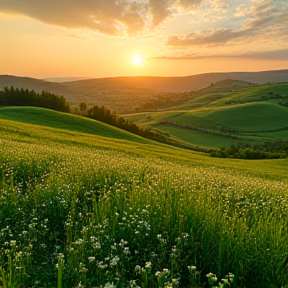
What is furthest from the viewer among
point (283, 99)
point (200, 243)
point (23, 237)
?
point (283, 99)

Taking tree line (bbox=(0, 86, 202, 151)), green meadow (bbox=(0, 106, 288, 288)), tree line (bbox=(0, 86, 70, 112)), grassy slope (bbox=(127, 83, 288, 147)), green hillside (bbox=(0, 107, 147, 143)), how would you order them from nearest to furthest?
1. green meadow (bbox=(0, 106, 288, 288))
2. green hillside (bbox=(0, 107, 147, 143))
3. tree line (bbox=(0, 86, 202, 151))
4. tree line (bbox=(0, 86, 70, 112))
5. grassy slope (bbox=(127, 83, 288, 147))

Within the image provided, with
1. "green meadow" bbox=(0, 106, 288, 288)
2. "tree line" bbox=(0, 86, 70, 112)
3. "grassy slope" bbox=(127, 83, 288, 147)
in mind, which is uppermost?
"tree line" bbox=(0, 86, 70, 112)

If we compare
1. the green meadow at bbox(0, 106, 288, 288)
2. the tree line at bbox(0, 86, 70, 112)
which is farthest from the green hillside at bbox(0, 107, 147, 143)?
the green meadow at bbox(0, 106, 288, 288)

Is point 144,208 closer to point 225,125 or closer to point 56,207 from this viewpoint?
point 56,207

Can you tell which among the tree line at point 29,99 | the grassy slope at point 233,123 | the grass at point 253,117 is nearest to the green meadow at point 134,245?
the tree line at point 29,99

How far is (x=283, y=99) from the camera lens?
19788 cm

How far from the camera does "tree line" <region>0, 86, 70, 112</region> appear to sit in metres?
112

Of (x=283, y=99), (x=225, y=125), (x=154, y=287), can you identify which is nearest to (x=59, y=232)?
(x=154, y=287)

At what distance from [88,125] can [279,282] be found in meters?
68.2

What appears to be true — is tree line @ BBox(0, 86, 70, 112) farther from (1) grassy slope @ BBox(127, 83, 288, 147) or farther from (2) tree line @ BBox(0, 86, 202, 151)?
(1) grassy slope @ BBox(127, 83, 288, 147)

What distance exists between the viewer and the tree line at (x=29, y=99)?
112062mm

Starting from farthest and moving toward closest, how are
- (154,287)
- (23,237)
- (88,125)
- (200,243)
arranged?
(88,125) < (23,237) < (200,243) < (154,287)

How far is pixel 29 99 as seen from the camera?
Result: 114938mm

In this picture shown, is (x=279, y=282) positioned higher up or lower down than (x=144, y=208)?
lower down
